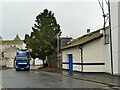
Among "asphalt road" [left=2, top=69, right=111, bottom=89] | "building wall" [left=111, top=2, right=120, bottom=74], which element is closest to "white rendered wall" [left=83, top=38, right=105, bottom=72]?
"building wall" [left=111, top=2, right=120, bottom=74]

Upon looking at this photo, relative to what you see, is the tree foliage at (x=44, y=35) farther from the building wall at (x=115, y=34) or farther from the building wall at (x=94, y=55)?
the building wall at (x=115, y=34)

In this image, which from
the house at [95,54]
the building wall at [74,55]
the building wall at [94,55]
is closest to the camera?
the house at [95,54]

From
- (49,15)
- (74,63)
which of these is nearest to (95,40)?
(74,63)

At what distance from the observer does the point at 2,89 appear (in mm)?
10695

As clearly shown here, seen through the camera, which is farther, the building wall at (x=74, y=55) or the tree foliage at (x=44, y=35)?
the tree foliage at (x=44, y=35)

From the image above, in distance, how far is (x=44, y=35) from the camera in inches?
1353

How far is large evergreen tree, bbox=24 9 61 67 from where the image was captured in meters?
33.8

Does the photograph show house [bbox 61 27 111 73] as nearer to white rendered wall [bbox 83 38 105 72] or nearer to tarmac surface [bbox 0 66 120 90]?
white rendered wall [bbox 83 38 105 72]

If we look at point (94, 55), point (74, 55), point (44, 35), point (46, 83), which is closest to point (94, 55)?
point (94, 55)

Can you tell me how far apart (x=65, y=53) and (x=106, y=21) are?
1057cm

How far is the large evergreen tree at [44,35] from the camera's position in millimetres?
33844

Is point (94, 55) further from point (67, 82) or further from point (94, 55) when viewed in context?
point (67, 82)

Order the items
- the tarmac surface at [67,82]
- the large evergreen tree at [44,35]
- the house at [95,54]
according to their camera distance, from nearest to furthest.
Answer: the tarmac surface at [67,82], the house at [95,54], the large evergreen tree at [44,35]

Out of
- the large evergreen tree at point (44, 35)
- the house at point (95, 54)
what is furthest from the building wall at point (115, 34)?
the large evergreen tree at point (44, 35)
